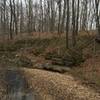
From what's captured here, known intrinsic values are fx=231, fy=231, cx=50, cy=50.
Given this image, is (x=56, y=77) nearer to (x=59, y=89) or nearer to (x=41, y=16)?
(x=59, y=89)

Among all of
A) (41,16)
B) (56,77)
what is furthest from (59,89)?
(41,16)

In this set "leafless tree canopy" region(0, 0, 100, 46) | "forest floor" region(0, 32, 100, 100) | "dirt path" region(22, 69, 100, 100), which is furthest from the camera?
"leafless tree canopy" region(0, 0, 100, 46)

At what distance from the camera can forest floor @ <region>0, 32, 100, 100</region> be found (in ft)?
41.7

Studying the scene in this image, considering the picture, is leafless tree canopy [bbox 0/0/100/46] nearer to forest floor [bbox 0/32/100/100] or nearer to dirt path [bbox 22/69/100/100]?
forest floor [bbox 0/32/100/100]

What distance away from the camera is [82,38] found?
2948cm

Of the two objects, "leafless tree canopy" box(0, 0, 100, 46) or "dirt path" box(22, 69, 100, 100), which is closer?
"dirt path" box(22, 69, 100, 100)

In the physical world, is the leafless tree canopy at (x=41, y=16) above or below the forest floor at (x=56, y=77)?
above

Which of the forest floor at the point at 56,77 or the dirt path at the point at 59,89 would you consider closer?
the dirt path at the point at 59,89

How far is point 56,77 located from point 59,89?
13.6 feet

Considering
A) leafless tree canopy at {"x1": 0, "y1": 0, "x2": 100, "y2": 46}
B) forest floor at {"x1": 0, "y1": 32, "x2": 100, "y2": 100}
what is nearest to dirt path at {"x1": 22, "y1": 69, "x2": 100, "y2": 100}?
forest floor at {"x1": 0, "y1": 32, "x2": 100, "y2": 100}

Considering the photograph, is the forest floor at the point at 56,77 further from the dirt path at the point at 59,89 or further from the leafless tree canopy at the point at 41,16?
the leafless tree canopy at the point at 41,16

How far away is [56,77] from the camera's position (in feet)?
59.3

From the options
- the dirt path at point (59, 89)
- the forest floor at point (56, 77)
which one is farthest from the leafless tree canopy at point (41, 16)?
the dirt path at point (59, 89)

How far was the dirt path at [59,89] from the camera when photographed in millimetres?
12102
